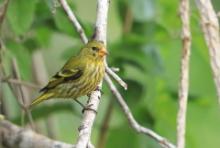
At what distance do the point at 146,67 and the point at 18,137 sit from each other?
1.22 meters

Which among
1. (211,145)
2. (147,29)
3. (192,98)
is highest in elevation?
(147,29)

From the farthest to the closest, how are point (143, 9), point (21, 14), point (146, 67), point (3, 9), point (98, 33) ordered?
point (146, 67) < point (143, 9) < point (21, 14) < point (3, 9) < point (98, 33)

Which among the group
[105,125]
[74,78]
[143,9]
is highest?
[143,9]

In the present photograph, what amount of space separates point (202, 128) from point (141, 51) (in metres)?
0.76

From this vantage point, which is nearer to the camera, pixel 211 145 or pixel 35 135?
pixel 35 135

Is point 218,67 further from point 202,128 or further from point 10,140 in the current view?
point 202,128

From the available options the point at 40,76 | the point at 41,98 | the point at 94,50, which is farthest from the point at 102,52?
the point at 40,76

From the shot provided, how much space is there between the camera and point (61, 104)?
6.73 meters

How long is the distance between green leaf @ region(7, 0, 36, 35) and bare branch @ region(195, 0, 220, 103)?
112 centimetres

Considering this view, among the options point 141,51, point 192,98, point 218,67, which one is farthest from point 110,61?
point 218,67

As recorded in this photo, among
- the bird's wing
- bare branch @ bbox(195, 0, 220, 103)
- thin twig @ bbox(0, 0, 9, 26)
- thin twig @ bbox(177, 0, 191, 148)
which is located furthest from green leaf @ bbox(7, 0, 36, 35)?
bare branch @ bbox(195, 0, 220, 103)

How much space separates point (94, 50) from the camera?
5.59 meters

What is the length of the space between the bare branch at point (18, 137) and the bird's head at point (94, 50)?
0.59m

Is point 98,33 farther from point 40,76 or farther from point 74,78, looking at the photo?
point 40,76
